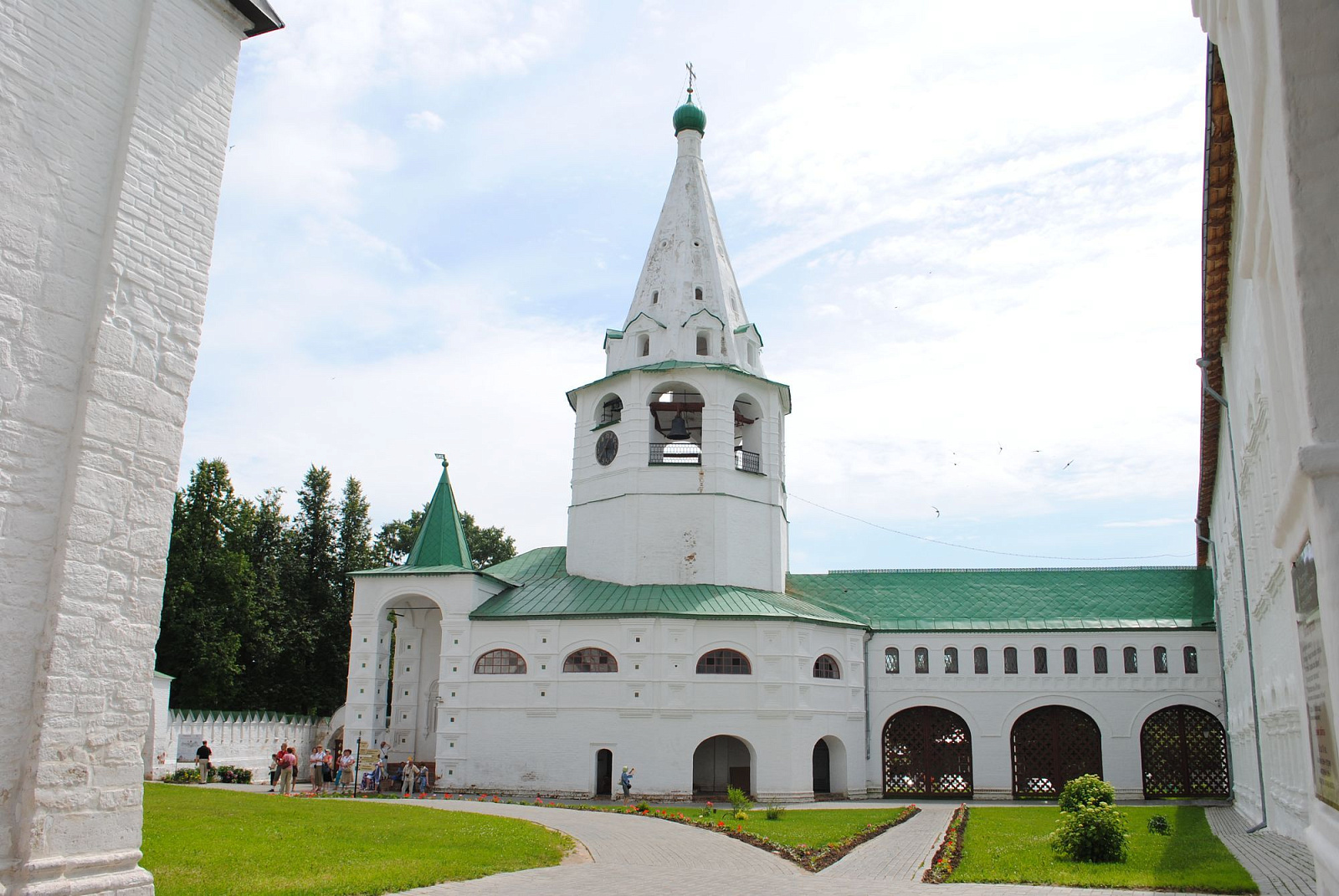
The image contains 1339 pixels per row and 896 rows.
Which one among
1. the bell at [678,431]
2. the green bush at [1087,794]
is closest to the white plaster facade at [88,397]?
the green bush at [1087,794]

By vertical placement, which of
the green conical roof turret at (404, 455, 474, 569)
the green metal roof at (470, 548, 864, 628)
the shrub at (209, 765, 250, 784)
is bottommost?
the shrub at (209, 765, 250, 784)

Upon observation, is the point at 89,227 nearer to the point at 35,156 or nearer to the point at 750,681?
the point at 35,156

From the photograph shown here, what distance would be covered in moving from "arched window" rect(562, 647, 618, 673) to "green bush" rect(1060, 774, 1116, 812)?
1345 cm

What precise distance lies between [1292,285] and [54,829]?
8416 mm

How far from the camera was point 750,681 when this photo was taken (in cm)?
2695

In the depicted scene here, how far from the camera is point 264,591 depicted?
40344 millimetres

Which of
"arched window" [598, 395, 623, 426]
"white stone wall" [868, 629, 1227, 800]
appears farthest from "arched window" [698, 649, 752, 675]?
"arched window" [598, 395, 623, 426]

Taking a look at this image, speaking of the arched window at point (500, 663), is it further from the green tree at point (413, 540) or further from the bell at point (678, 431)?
the green tree at point (413, 540)

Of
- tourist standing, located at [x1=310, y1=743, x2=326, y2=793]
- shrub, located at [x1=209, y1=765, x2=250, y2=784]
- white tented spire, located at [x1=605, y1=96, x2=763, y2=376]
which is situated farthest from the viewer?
white tented spire, located at [x1=605, y1=96, x2=763, y2=376]

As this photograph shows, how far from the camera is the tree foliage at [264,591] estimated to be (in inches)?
1404

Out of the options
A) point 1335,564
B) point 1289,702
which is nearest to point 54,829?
point 1335,564

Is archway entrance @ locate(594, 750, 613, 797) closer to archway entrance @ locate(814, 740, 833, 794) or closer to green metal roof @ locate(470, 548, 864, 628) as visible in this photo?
green metal roof @ locate(470, 548, 864, 628)

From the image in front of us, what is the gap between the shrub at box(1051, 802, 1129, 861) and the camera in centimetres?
1316

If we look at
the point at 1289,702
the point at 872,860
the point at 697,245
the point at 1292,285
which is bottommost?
the point at 872,860
